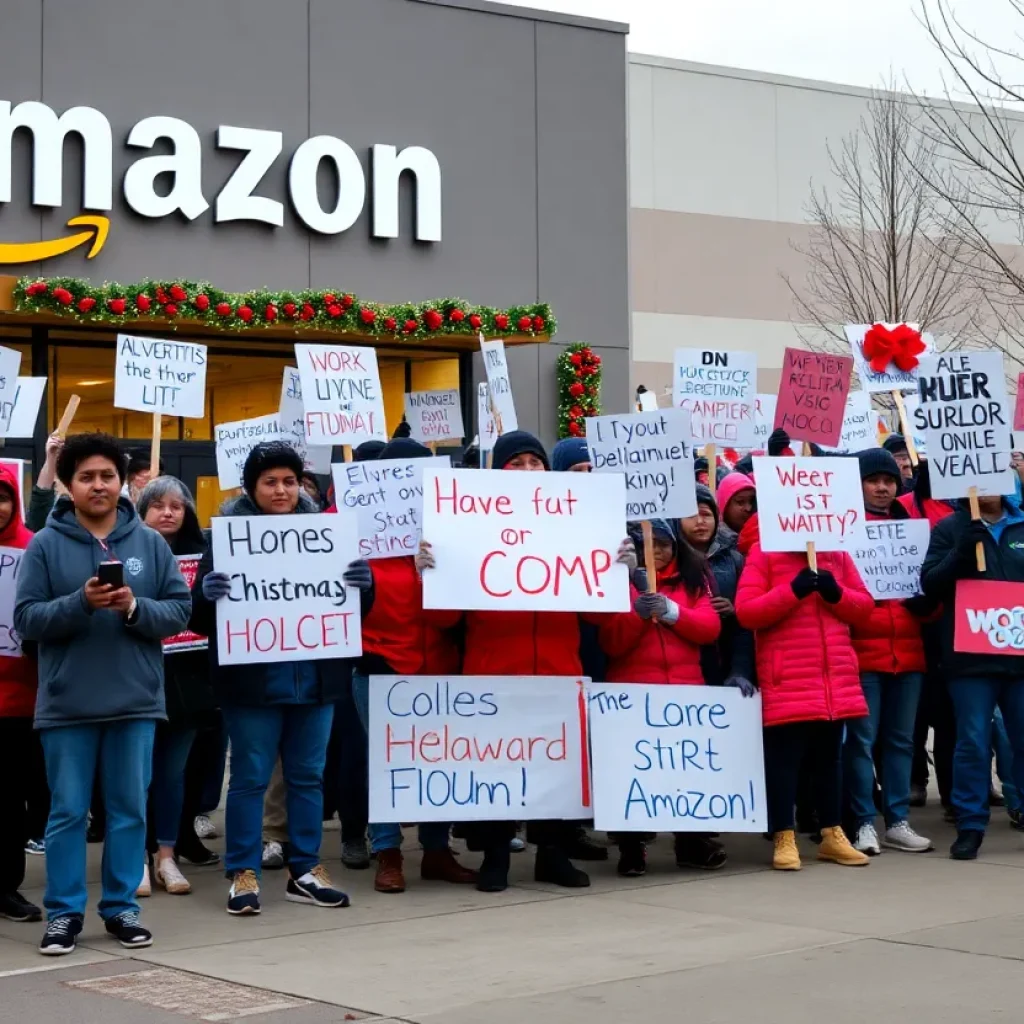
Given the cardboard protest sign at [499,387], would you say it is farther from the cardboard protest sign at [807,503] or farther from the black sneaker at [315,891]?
the black sneaker at [315,891]

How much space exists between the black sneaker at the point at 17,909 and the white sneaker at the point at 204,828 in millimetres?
2487

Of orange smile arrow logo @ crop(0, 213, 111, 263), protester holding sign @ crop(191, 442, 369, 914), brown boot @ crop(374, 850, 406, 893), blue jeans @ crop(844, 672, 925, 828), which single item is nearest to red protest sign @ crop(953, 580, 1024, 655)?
blue jeans @ crop(844, 672, 925, 828)

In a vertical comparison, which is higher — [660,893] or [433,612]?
[433,612]

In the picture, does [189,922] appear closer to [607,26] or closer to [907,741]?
[907,741]

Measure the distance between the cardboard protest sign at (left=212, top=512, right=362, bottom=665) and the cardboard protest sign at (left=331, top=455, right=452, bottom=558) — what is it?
49 cm

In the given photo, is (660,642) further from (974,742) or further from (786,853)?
(974,742)

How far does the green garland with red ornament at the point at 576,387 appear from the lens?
2186 centimetres

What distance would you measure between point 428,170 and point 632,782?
44.8 ft

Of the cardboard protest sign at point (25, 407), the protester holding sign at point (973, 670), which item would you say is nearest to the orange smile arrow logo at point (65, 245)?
the cardboard protest sign at point (25, 407)

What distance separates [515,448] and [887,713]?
8.61 ft

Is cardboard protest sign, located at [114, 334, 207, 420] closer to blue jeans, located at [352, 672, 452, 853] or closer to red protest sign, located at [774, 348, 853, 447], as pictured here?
blue jeans, located at [352, 672, 452, 853]

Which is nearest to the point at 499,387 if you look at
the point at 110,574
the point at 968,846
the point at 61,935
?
the point at 968,846

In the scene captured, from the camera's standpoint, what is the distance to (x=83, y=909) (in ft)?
23.8

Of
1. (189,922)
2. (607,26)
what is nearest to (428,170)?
(607,26)
